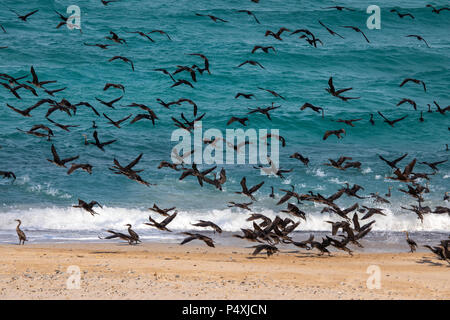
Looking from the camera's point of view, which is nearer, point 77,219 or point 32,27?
point 77,219

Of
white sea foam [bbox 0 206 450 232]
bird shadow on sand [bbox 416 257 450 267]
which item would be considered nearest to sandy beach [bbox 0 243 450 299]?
bird shadow on sand [bbox 416 257 450 267]

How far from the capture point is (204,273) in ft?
37.5

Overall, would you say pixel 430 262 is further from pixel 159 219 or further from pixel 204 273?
pixel 159 219

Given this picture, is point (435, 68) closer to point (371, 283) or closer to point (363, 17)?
point (363, 17)

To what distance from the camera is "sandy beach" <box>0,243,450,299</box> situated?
10016 millimetres

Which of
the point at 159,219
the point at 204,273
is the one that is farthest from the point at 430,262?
the point at 159,219

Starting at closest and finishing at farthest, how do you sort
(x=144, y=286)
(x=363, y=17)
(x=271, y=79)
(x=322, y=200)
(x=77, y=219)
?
1. (x=144, y=286)
2. (x=322, y=200)
3. (x=77, y=219)
4. (x=271, y=79)
5. (x=363, y=17)

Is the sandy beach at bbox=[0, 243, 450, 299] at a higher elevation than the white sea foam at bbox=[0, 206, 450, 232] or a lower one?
higher

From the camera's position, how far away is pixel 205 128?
26.2 metres

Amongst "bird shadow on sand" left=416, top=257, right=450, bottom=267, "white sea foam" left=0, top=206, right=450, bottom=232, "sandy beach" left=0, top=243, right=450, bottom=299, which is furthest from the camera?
"white sea foam" left=0, top=206, right=450, bottom=232

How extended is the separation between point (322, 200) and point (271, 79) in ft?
58.8

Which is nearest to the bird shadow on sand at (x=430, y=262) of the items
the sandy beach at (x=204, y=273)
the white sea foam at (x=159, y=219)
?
the sandy beach at (x=204, y=273)

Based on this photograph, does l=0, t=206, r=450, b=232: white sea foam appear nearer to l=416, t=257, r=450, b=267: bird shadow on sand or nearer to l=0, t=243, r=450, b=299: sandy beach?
l=0, t=243, r=450, b=299: sandy beach

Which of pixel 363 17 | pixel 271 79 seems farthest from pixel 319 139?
pixel 363 17
